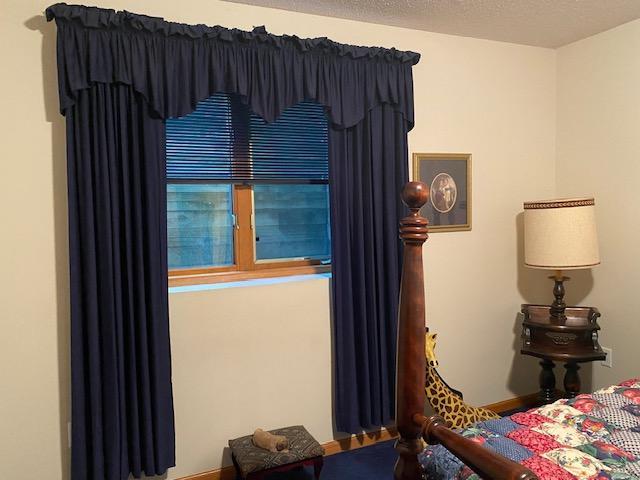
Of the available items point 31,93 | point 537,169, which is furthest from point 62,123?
point 537,169

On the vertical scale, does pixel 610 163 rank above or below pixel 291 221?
above

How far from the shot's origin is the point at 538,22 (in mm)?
3104

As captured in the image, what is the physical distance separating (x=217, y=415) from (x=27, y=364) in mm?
946

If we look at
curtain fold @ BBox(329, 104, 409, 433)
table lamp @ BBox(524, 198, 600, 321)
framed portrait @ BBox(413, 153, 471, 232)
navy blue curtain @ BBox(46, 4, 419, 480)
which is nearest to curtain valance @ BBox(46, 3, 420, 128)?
navy blue curtain @ BBox(46, 4, 419, 480)

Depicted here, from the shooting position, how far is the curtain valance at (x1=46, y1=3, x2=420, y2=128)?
7.46ft

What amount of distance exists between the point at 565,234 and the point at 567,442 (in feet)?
5.36

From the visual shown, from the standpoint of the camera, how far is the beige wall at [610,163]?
3215 millimetres

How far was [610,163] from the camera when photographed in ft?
11.0

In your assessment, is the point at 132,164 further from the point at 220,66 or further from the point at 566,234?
the point at 566,234

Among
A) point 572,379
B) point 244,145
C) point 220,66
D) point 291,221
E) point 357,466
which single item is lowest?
point 357,466

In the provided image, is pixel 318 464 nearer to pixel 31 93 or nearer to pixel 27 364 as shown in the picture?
pixel 27 364

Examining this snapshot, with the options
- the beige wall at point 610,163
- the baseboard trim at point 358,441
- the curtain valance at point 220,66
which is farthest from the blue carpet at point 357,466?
the curtain valance at point 220,66

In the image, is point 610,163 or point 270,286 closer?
point 270,286

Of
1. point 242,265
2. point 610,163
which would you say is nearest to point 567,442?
point 242,265
